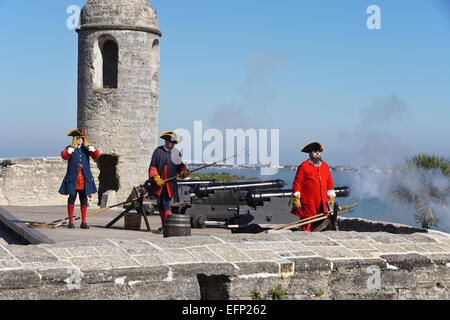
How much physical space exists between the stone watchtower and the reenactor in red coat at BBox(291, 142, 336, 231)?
11642 mm

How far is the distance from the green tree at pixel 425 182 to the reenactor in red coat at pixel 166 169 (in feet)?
34.8

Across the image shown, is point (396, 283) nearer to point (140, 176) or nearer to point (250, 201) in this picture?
point (250, 201)

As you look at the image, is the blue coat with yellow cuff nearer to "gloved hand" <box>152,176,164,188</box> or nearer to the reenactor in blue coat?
the reenactor in blue coat

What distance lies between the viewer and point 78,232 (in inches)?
402

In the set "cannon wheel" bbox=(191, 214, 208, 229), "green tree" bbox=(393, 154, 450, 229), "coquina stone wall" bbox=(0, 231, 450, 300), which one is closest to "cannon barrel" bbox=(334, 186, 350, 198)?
"cannon wheel" bbox=(191, 214, 208, 229)

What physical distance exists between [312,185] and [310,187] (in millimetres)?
35

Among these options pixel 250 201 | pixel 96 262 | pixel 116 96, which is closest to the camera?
pixel 96 262

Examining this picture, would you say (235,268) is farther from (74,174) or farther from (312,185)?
(74,174)

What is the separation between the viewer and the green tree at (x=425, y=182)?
19.7 meters

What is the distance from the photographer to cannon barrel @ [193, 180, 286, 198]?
12.5 meters
